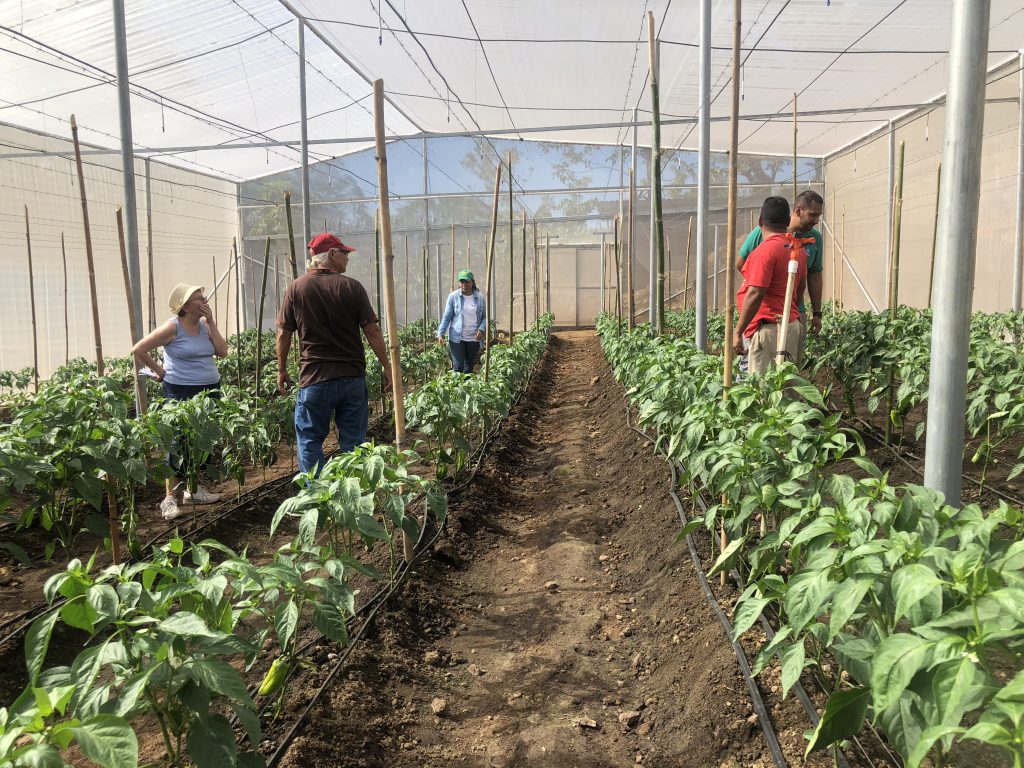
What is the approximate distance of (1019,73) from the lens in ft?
34.4

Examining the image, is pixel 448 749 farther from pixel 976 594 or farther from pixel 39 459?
pixel 39 459

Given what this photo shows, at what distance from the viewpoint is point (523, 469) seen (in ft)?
19.9

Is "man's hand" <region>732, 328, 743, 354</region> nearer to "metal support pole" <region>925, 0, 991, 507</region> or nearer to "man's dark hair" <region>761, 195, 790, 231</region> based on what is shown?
"man's dark hair" <region>761, 195, 790, 231</region>

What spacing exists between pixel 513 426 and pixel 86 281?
33.3 feet

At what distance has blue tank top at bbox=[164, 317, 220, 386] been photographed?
4793 mm

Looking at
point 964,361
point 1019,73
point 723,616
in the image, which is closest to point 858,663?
point 964,361

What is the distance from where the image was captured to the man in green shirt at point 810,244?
169 inches

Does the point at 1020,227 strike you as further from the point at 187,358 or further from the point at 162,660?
the point at 162,660

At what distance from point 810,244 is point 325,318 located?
10.0 ft

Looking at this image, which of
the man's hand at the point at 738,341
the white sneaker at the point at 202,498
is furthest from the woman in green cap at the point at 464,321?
the man's hand at the point at 738,341

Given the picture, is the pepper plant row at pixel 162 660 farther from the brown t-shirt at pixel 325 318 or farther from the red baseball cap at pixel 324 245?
the red baseball cap at pixel 324 245

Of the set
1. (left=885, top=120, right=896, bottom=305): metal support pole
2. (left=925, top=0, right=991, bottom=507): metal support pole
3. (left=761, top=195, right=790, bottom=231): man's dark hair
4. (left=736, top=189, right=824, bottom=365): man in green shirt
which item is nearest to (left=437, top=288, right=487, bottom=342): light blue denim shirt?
(left=736, top=189, right=824, bottom=365): man in green shirt

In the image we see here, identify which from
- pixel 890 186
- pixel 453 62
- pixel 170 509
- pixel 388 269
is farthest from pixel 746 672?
pixel 890 186

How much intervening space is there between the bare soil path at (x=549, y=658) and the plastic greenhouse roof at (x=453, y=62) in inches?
292
